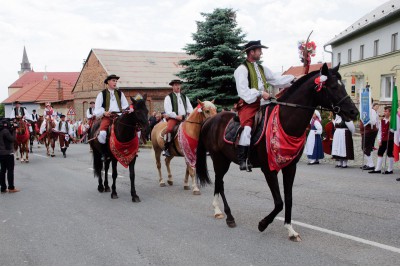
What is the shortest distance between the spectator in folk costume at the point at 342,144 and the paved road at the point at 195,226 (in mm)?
2713

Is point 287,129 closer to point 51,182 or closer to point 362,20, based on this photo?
point 51,182

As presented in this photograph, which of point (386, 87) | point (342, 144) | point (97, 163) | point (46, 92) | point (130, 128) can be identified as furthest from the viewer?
point (46, 92)

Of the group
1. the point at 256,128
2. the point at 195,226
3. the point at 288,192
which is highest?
the point at 256,128

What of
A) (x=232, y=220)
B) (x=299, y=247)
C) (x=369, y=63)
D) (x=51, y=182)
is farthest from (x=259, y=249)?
(x=369, y=63)

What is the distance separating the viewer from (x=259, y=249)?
5180 mm

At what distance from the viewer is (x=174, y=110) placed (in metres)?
10.3

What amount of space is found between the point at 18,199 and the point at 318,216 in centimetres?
646

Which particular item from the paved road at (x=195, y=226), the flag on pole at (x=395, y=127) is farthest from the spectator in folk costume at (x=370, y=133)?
the paved road at (x=195, y=226)

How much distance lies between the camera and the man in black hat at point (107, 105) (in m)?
9.44

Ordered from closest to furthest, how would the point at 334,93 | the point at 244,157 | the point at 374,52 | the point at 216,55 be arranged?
the point at 334,93, the point at 244,157, the point at 216,55, the point at 374,52

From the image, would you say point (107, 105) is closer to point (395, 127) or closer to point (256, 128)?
point (256, 128)

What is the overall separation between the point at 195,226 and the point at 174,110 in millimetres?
4456

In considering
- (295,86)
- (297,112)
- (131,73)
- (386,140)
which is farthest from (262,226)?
(131,73)

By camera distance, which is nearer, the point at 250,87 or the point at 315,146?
the point at 250,87
